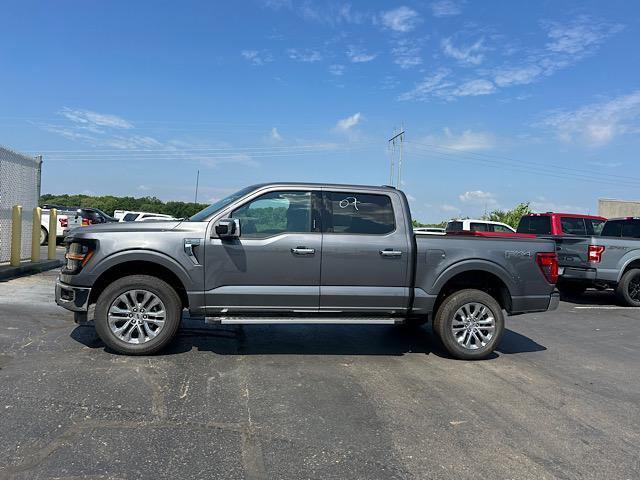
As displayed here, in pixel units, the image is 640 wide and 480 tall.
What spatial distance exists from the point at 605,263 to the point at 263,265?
8.10m

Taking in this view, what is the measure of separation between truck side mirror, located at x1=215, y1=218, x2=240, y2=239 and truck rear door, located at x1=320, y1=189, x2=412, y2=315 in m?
0.99

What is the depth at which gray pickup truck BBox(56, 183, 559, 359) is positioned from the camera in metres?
5.52

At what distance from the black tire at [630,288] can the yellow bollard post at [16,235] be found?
13.0 meters

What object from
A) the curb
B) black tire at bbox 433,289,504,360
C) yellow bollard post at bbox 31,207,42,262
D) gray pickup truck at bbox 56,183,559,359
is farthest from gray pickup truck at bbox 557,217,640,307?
yellow bollard post at bbox 31,207,42,262

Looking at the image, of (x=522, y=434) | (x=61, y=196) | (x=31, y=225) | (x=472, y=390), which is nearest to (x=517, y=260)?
(x=472, y=390)

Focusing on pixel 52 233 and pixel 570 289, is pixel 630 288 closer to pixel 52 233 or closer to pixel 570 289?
pixel 570 289

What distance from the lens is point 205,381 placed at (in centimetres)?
486

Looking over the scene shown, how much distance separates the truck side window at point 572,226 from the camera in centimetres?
1292

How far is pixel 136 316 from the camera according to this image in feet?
18.2

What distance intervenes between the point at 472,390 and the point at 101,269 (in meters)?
4.05

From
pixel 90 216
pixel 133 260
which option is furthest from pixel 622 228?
pixel 90 216

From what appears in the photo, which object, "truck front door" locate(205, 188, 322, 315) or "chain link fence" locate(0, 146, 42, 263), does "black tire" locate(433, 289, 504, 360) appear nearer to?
"truck front door" locate(205, 188, 322, 315)

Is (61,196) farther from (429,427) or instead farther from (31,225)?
(429,427)

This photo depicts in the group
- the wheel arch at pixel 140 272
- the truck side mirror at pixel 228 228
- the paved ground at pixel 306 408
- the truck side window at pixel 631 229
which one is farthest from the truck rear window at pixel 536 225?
the wheel arch at pixel 140 272
